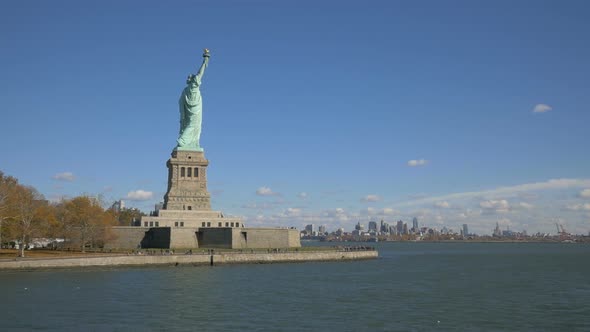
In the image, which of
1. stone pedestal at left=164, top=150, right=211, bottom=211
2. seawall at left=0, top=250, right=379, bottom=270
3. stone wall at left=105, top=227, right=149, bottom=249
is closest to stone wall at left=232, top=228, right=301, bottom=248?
seawall at left=0, top=250, right=379, bottom=270

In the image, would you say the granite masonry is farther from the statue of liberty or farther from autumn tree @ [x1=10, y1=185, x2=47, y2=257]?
autumn tree @ [x1=10, y1=185, x2=47, y2=257]

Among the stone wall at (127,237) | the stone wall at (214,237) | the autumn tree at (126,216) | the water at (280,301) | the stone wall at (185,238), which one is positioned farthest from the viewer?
the autumn tree at (126,216)

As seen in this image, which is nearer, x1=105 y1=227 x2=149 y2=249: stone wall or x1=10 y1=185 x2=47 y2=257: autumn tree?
x1=10 y1=185 x2=47 y2=257: autumn tree

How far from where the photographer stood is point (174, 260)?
218 ft

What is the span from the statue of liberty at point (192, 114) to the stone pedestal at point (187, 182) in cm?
163

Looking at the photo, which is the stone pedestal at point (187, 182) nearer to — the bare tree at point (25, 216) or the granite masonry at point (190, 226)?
the granite masonry at point (190, 226)

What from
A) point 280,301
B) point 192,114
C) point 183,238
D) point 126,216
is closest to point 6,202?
point 183,238

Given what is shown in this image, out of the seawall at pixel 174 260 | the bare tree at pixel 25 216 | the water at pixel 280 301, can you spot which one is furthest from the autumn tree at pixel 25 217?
the water at pixel 280 301

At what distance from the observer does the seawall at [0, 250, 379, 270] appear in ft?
191

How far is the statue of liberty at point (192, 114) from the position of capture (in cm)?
8756

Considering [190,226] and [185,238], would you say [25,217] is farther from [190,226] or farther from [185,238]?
[190,226]

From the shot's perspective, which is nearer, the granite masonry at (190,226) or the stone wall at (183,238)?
the stone wall at (183,238)

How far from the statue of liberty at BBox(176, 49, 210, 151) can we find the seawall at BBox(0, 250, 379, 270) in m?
21.6

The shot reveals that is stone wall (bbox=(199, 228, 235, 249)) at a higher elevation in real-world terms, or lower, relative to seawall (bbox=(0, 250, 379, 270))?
higher
